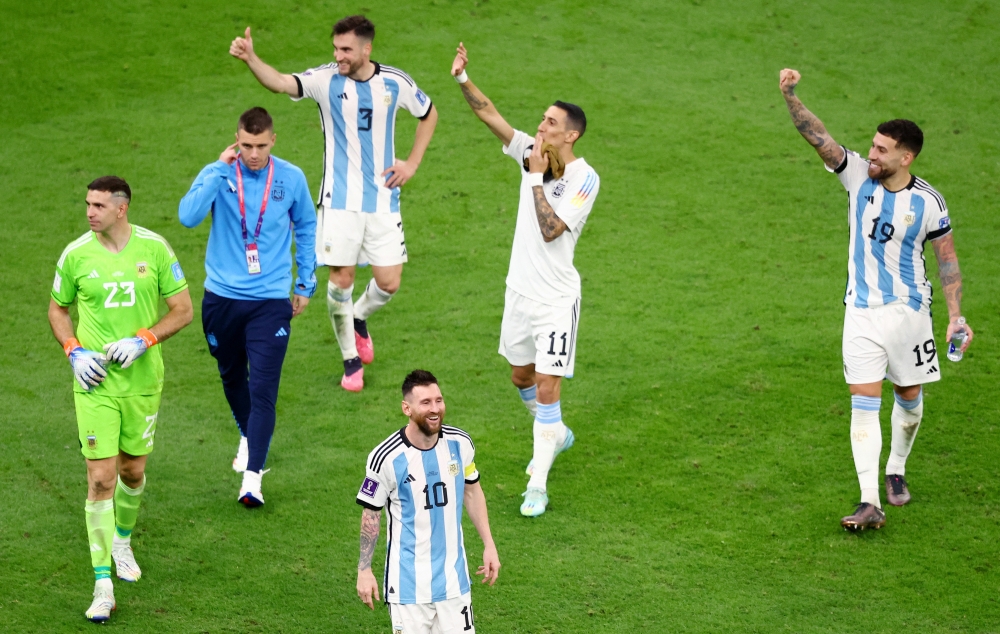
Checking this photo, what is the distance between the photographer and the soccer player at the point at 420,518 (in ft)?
15.9

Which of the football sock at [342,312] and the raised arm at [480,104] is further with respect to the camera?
the football sock at [342,312]

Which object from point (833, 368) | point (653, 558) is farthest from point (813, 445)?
point (653, 558)

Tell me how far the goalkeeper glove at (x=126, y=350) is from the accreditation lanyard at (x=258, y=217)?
3.81 feet

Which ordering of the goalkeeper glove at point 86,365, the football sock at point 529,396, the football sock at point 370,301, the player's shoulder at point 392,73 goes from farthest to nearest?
the football sock at point 370,301
the player's shoulder at point 392,73
the football sock at point 529,396
the goalkeeper glove at point 86,365

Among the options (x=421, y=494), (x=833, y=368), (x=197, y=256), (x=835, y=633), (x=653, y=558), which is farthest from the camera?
(x=197, y=256)

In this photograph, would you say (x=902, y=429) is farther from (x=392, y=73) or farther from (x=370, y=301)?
(x=392, y=73)

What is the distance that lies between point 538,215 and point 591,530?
1.90 m

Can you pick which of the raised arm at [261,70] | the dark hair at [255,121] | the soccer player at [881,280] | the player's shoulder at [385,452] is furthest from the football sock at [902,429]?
Answer: the raised arm at [261,70]

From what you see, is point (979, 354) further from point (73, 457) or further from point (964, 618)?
point (73, 457)

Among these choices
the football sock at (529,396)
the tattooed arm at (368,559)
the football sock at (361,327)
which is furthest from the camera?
the football sock at (361,327)

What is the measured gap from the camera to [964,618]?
602cm

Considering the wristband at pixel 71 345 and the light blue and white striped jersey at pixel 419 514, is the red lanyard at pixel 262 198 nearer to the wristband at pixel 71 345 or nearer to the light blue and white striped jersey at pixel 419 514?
the wristband at pixel 71 345

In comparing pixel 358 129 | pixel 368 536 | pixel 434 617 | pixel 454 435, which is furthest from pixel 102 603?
pixel 358 129

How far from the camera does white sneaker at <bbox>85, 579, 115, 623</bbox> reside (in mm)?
5793
